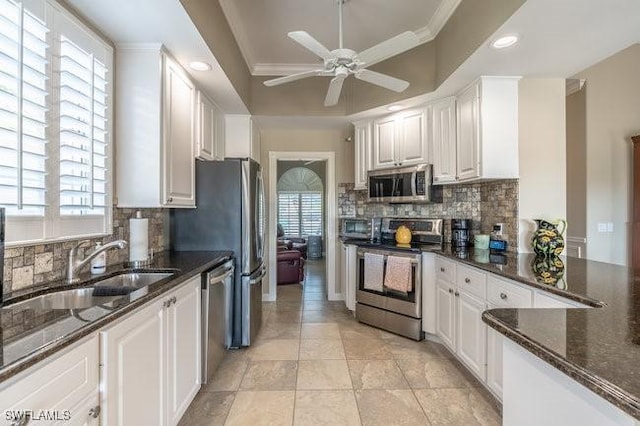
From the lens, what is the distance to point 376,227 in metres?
3.90

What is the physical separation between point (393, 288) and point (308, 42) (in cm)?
230

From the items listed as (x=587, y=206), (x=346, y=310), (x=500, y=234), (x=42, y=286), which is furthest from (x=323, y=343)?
(x=587, y=206)

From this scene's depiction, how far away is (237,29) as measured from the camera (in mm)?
2838

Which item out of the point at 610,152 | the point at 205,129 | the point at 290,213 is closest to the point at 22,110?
the point at 205,129

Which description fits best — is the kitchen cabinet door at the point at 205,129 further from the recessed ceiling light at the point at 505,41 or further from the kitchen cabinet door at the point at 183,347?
the recessed ceiling light at the point at 505,41

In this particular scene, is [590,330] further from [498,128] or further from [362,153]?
[362,153]

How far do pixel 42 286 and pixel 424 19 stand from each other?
329 centimetres

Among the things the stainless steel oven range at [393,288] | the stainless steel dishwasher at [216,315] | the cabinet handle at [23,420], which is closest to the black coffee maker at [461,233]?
the stainless steel oven range at [393,288]

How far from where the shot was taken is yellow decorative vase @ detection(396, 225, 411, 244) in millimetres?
3459

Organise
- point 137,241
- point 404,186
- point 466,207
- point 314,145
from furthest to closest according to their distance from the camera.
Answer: point 314,145 → point 404,186 → point 466,207 → point 137,241

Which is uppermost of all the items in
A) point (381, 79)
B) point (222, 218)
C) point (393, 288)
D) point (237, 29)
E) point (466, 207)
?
point (237, 29)

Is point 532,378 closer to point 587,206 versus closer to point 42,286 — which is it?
point 42,286

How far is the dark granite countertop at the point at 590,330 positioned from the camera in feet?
2.17

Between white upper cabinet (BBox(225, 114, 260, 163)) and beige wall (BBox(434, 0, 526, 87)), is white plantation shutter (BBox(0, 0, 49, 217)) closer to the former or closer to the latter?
white upper cabinet (BBox(225, 114, 260, 163))
